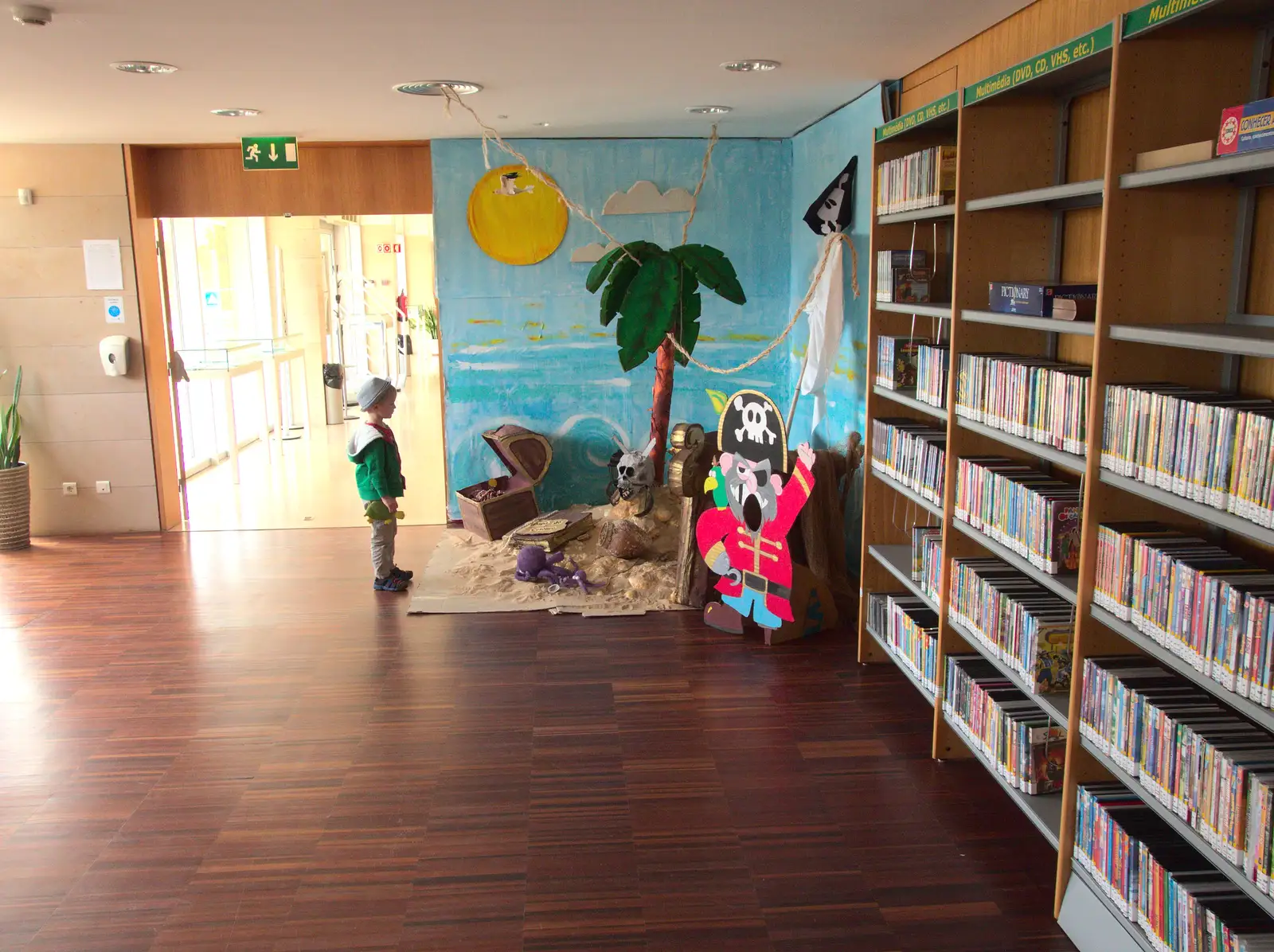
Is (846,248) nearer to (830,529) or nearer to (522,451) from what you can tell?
Answer: (830,529)

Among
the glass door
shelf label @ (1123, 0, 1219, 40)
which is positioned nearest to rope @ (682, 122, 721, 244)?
the glass door

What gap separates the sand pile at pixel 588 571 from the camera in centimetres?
552

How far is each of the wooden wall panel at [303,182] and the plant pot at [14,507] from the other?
2.03m

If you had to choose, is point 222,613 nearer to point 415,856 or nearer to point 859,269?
point 415,856

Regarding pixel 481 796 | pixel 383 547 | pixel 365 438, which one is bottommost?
pixel 481 796

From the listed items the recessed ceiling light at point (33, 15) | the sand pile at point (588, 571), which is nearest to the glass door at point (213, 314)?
the sand pile at point (588, 571)

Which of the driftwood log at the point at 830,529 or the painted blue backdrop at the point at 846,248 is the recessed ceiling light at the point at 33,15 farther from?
the driftwood log at the point at 830,529

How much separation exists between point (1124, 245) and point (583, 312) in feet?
16.3

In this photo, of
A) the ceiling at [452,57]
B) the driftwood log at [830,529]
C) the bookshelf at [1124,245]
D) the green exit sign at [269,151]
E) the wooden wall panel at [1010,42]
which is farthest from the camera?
the green exit sign at [269,151]

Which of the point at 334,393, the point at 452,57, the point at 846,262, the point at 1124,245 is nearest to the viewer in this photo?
the point at 1124,245

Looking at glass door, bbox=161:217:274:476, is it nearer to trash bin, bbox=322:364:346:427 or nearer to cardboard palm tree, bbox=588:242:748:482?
trash bin, bbox=322:364:346:427

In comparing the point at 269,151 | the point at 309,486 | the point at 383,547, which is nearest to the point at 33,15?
the point at 383,547

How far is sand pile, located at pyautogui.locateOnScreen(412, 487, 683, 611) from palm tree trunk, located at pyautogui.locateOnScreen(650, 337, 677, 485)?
0.84 ft

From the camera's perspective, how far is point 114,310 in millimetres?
7039
